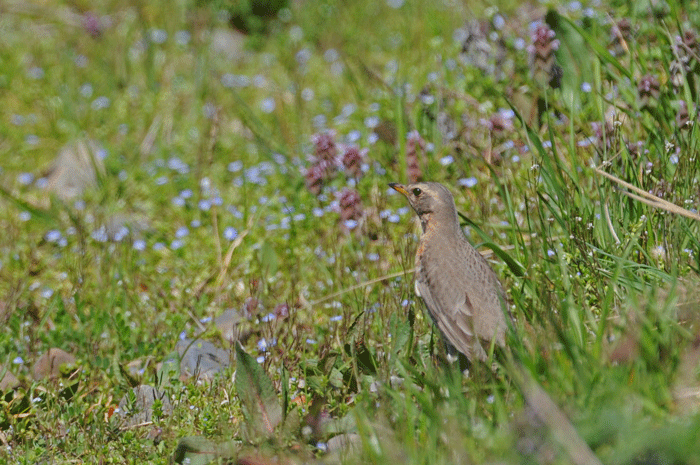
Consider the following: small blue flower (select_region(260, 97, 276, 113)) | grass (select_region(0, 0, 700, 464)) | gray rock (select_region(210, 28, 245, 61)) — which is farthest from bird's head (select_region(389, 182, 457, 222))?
gray rock (select_region(210, 28, 245, 61))

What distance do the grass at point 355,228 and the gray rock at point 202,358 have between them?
112 millimetres

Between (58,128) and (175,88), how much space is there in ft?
4.40

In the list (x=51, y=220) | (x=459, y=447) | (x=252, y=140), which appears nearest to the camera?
(x=459, y=447)

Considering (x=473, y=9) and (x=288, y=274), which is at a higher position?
(x=473, y=9)

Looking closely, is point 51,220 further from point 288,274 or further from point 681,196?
point 681,196

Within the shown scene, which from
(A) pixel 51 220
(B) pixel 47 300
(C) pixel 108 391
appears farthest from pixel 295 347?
(A) pixel 51 220

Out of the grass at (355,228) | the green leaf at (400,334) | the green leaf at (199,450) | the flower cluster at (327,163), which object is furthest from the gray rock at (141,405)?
the flower cluster at (327,163)

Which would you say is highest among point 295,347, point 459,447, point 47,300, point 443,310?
point 459,447

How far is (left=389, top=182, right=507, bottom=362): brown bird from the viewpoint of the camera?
404 cm

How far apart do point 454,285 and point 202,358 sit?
1622mm

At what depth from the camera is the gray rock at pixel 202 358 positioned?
4.56 metres

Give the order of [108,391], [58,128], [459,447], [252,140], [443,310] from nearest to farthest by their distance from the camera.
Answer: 1. [459,447]
2. [443,310]
3. [108,391]
4. [252,140]
5. [58,128]

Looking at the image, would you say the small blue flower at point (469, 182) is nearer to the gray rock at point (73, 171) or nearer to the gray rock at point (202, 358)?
the gray rock at point (202, 358)

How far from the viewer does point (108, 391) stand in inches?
179
